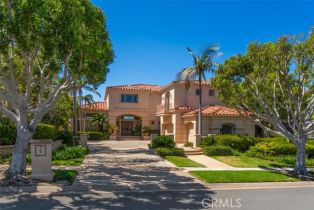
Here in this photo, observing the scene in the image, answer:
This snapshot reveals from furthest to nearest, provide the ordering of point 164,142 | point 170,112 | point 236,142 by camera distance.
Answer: point 170,112, point 236,142, point 164,142

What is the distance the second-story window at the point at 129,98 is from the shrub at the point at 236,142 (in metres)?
19.5

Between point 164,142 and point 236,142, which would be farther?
point 236,142

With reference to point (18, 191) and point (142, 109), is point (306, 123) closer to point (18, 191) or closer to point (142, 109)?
point (18, 191)

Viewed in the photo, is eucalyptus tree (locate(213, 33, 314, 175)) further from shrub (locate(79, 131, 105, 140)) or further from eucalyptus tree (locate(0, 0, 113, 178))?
shrub (locate(79, 131, 105, 140))

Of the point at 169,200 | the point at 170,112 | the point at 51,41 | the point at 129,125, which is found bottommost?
the point at 169,200

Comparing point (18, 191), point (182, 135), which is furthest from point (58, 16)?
point (182, 135)

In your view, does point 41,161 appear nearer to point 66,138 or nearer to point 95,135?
point 66,138

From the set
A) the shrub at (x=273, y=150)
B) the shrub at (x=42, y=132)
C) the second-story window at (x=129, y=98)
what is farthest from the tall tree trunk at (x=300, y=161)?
the second-story window at (x=129, y=98)

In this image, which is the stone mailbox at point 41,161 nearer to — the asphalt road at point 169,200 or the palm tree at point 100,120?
the asphalt road at point 169,200

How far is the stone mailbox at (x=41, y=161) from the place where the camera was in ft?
41.2

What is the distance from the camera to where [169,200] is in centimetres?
1036

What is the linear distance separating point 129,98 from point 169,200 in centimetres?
3321

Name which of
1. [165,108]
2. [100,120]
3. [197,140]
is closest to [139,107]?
[100,120]

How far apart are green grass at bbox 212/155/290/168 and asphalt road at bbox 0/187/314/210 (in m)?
6.79
